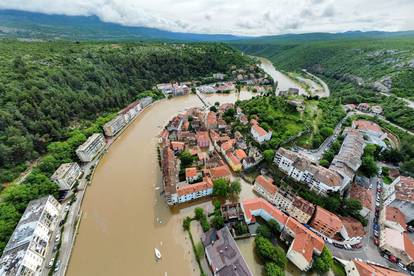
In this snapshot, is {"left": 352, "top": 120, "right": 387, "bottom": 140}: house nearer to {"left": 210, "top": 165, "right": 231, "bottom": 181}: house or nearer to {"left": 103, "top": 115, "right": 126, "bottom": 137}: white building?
{"left": 210, "top": 165, "right": 231, "bottom": 181}: house

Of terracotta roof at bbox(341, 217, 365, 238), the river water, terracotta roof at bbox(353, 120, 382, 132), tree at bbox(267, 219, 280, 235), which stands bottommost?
the river water

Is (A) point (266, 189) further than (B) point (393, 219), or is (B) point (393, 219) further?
(A) point (266, 189)

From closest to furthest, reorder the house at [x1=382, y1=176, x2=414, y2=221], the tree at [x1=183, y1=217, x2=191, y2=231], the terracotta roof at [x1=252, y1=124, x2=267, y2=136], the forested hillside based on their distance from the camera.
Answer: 1. the tree at [x1=183, y1=217, x2=191, y2=231]
2. the house at [x1=382, y1=176, x2=414, y2=221]
3. the forested hillside
4. the terracotta roof at [x1=252, y1=124, x2=267, y2=136]

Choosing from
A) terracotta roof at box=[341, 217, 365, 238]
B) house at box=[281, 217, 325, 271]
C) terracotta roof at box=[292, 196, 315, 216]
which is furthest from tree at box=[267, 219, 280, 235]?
terracotta roof at box=[341, 217, 365, 238]

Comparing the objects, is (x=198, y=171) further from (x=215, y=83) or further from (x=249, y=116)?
(x=215, y=83)

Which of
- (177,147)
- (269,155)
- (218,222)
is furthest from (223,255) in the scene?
(177,147)

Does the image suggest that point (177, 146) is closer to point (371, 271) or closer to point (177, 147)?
point (177, 147)

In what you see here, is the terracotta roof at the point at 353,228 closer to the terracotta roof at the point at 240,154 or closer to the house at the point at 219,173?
the house at the point at 219,173
